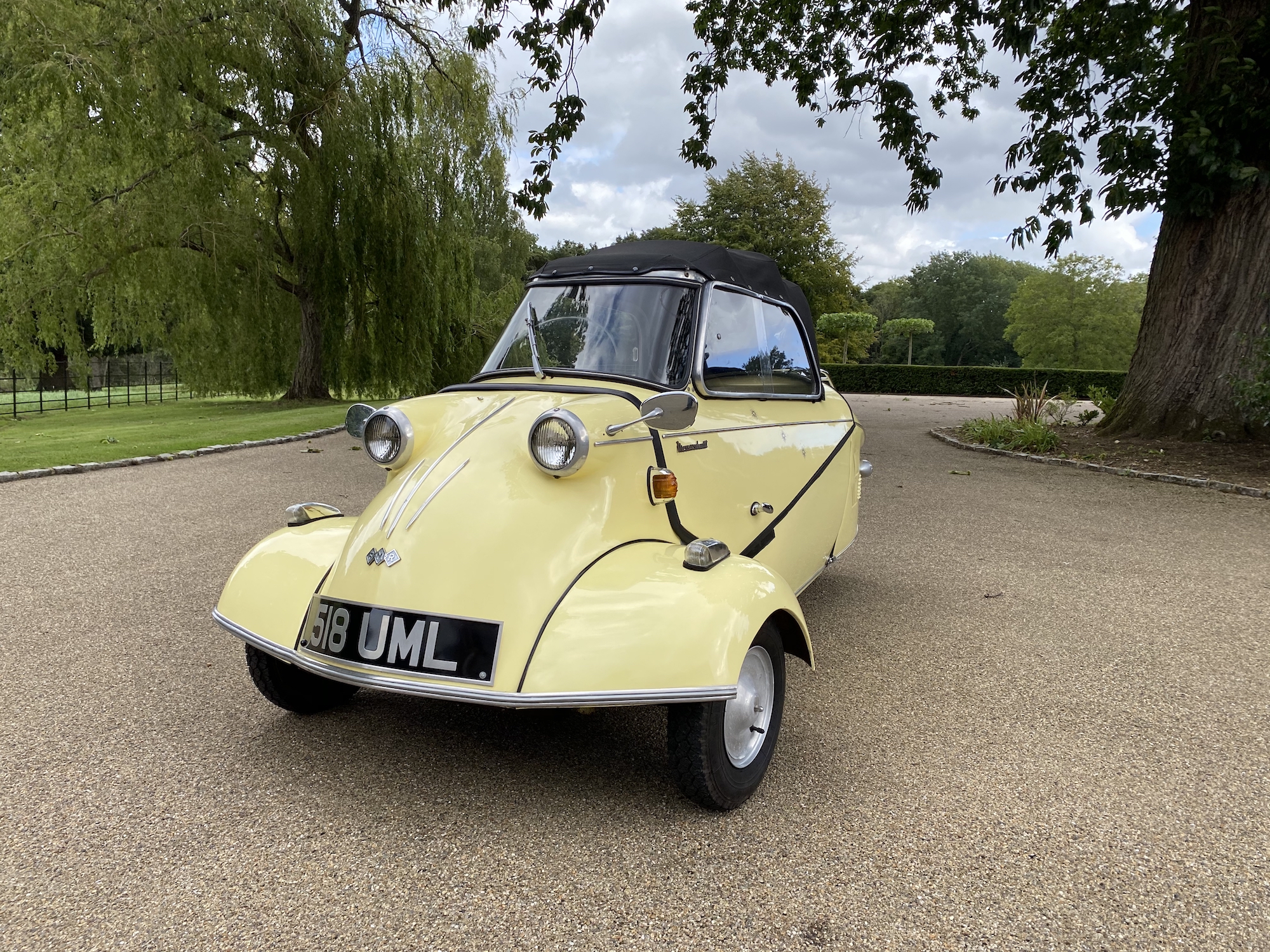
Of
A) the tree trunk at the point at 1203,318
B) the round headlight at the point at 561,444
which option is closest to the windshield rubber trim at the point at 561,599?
the round headlight at the point at 561,444

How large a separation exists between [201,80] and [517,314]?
14.0 meters

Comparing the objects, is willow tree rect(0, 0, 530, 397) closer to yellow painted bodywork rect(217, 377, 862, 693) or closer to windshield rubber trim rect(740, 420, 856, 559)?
windshield rubber trim rect(740, 420, 856, 559)

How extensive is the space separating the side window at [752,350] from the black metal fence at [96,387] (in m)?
18.2

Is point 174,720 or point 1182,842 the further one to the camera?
point 174,720

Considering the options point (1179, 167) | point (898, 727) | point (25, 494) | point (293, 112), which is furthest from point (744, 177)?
point (898, 727)

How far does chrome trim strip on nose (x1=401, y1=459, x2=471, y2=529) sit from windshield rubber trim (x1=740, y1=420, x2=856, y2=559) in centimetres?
115

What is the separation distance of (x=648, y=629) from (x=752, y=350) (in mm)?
1890

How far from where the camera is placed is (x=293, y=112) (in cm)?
1588

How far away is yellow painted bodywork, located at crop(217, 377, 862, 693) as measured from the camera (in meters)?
2.45

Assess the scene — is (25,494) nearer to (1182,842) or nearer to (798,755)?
(798,755)

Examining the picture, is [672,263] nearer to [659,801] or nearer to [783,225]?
[659,801]

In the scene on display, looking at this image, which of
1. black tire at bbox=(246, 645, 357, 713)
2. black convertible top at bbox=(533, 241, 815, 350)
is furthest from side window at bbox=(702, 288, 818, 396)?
black tire at bbox=(246, 645, 357, 713)

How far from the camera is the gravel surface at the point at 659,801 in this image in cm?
217

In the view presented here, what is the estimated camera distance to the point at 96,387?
91.8 ft
